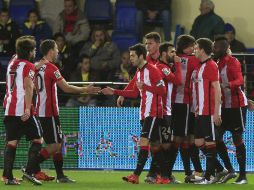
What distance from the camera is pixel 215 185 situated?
13.0 metres

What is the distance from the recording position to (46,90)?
13.3 meters

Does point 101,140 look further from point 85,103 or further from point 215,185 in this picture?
point 215,185

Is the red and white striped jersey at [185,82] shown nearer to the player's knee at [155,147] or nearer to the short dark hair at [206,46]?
the short dark hair at [206,46]

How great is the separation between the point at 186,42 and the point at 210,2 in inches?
230

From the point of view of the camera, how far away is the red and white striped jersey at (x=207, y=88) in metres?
12.9

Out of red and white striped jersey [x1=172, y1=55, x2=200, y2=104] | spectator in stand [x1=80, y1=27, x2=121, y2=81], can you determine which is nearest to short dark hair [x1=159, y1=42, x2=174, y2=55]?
red and white striped jersey [x1=172, y1=55, x2=200, y2=104]

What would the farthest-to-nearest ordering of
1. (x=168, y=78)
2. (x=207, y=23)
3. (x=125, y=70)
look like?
(x=207, y=23) → (x=125, y=70) → (x=168, y=78)

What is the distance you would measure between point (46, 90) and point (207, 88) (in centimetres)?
217

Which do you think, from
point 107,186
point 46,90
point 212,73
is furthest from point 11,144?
point 212,73

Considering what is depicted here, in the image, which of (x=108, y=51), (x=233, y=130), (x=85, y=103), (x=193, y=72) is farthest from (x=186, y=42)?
(x=108, y=51)

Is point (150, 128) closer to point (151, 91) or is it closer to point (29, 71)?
point (151, 91)

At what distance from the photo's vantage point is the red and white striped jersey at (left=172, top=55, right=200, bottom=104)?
13.4 meters

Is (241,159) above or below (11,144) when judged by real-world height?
below

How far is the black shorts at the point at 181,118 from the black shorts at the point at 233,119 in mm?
471
